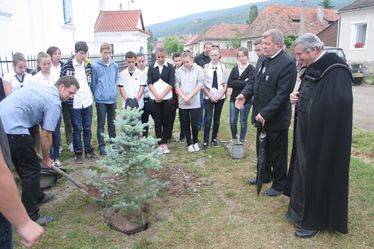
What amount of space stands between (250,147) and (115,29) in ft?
91.8

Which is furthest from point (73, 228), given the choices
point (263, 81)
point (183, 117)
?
point (183, 117)

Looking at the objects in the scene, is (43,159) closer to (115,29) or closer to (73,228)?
(73,228)

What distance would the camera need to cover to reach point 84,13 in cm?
2511

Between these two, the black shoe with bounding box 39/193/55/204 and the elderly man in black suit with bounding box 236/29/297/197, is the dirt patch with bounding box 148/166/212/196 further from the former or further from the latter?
the black shoe with bounding box 39/193/55/204

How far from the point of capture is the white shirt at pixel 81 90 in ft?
19.6

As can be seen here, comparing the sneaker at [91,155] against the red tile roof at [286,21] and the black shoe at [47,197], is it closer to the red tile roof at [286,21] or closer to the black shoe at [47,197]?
the black shoe at [47,197]

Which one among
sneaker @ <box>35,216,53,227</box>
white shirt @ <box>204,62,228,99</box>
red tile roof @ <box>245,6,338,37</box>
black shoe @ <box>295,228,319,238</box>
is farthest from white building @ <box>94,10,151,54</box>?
black shoe @ <box>295,228,319,238</box>

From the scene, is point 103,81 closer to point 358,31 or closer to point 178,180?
point 178,180

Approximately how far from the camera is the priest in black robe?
364 centimetres

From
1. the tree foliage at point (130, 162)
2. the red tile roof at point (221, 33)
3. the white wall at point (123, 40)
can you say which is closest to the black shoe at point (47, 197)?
the tree foliage at point (130, 162)

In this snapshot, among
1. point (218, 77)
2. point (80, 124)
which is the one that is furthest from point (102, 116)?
point (218, 77)

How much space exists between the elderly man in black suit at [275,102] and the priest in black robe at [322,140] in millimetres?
640

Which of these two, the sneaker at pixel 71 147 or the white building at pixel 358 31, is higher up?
the white building at pixel 358 31

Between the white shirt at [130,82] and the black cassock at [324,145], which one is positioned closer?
the black cassock at [324,145]
